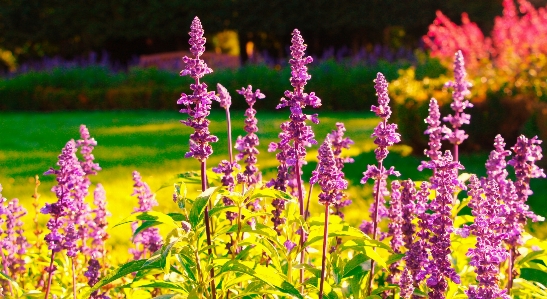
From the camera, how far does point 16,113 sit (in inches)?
808

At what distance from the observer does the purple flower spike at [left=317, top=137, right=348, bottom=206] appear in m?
2.34

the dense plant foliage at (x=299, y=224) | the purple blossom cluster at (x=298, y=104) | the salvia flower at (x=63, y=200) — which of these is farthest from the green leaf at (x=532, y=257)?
the salvia flower at (x=63, y=200)

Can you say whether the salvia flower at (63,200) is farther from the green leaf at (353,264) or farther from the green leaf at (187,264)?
the green leaf at (353,264)

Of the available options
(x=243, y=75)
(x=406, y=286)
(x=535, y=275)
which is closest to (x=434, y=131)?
(x=535, y=275)

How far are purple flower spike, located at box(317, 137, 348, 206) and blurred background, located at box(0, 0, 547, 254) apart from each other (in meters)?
4.86

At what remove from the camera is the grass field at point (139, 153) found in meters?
8.59

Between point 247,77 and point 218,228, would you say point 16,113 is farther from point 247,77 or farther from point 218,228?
point 218,228

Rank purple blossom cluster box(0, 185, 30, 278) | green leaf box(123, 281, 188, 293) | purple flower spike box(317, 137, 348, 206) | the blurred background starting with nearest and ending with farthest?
purple flower spike box(317, 137, 348, 206) < green leaf box(123, 281, 188, 293) < purple blossom cluster box(0, 185, 30, 278) < the blurred background

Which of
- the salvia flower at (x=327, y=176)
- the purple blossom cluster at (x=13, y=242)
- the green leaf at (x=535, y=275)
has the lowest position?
the green leaf at (x=535, y=275)

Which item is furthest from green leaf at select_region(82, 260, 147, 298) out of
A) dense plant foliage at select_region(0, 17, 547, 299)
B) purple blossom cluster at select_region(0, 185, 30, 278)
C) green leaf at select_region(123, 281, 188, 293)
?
purple blossom cluster at select_region(0, 185, 30, 278)

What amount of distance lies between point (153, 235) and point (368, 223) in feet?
4.00

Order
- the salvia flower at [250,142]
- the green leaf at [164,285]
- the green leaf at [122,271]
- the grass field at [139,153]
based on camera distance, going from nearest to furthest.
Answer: the green leaf at [122,271], the green leaf at [164,285], the salvia flower at [250,142], the grass field at [139,153]

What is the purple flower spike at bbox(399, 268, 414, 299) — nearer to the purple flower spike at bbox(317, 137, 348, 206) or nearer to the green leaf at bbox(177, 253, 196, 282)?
the purple flower spike at bbox(317, 137, 348, 206)

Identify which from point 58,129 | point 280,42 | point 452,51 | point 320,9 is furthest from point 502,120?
point 280,42
